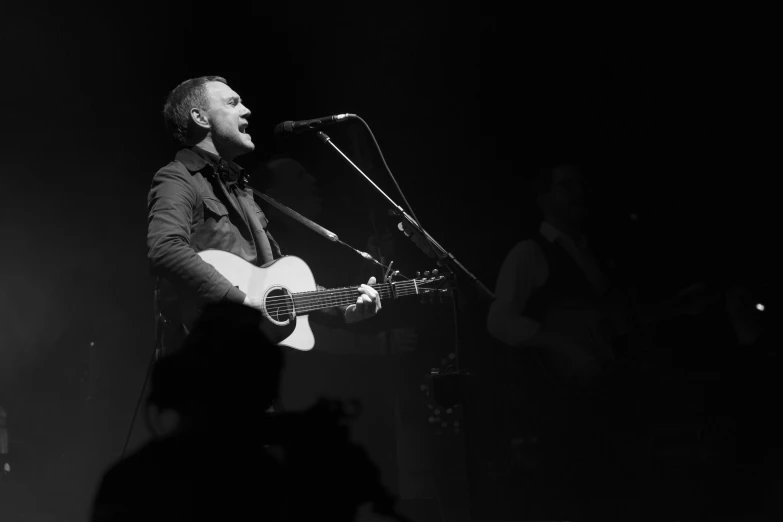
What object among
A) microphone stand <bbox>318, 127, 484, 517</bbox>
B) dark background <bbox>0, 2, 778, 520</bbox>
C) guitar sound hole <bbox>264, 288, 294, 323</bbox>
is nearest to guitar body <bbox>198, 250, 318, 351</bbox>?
guitar sound hole <bbox>264, 288, 294, 323</bbox>

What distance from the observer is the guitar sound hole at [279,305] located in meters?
2.40

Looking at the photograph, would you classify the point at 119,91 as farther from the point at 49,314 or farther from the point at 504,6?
the point at 504,6

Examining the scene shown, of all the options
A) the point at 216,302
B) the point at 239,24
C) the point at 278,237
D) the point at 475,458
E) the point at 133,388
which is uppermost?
the point at 239,24

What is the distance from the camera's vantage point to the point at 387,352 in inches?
132

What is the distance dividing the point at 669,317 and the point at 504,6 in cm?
218

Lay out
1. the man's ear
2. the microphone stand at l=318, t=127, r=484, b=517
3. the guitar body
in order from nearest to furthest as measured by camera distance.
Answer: the guitar body, the man's ear, the microphone stand at l=318, t=127, r=484, b=517

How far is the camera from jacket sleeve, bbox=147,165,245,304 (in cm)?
222

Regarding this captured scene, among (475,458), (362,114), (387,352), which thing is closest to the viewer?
(387,352)

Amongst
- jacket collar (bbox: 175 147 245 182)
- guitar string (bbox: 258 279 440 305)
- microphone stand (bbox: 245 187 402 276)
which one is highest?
jacket collar (bbox: 175 147 245 182)

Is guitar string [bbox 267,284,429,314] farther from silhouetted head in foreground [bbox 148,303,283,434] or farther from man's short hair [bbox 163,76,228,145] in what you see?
man's short hair [bbox 163,76,228,145]

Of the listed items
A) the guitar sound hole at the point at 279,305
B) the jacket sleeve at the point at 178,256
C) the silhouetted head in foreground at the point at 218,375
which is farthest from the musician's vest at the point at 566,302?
the jacket sleeve at the point at 178,256

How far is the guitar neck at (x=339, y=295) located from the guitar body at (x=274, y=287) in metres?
0.04

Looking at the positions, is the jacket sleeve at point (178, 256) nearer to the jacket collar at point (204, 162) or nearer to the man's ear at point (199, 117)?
the jacket collar at point (204, 162)

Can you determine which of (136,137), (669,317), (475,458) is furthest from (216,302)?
(669,317)
